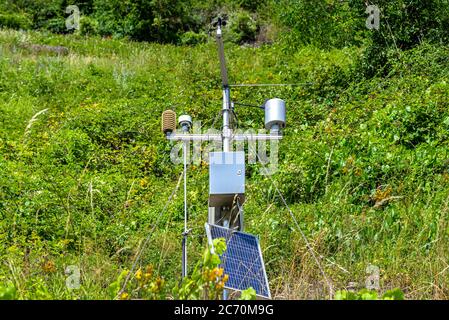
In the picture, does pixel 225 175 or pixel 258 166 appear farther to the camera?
pixel 258 166

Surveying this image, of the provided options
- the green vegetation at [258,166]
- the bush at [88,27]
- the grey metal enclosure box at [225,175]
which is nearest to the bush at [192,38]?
the bush at [88,27]

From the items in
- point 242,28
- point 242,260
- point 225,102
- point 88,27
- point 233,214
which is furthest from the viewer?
point 88,27

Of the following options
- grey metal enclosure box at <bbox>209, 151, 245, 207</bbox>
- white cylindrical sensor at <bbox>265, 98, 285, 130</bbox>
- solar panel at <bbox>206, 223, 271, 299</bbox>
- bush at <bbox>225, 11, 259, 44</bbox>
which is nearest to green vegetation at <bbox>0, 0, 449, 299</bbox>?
solar panel at <bbox>206, 223, 271, 299</bbox>

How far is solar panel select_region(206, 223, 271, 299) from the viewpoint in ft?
13.5

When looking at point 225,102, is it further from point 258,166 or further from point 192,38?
point 192,38

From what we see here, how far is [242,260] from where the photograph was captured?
14.2 feet

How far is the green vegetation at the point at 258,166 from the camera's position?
5.66 m

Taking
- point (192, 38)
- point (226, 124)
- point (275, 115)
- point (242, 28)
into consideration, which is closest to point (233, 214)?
point (226, 124)

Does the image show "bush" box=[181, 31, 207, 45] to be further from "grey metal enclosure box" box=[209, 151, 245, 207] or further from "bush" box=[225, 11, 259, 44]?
"grey metal enclosure box" box=[209, 151, 245, 207]

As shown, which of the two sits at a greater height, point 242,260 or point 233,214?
point 233,214

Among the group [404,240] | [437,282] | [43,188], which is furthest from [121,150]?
[437,282]

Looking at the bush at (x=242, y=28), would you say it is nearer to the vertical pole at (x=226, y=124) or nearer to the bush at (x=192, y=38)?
the bush at (x=192, y=38)

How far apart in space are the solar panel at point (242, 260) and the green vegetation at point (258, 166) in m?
0.41

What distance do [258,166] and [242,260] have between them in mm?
4345
